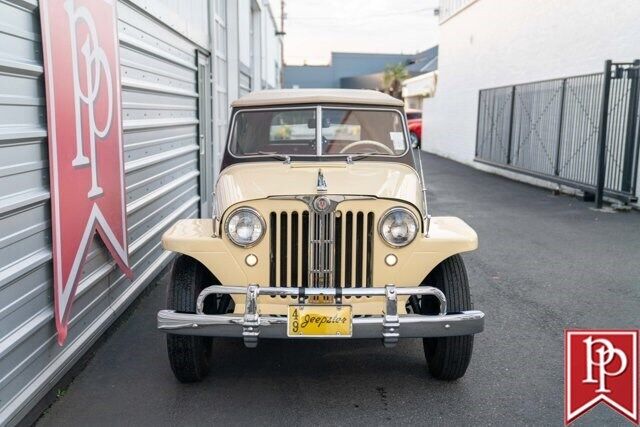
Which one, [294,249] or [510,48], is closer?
[294,249]

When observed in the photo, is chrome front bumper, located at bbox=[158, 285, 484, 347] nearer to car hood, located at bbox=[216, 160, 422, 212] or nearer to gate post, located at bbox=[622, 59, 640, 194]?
car hood, located at bbox=[216, 160, 422, 212]

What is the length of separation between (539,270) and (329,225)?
13.6 feet

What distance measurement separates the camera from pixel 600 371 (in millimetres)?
3256

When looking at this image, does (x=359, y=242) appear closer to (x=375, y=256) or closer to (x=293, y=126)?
(x=375, y=256)

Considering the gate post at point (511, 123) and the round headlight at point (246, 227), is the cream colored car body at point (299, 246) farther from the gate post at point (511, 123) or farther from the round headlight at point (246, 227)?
the gate post at point (511, 123)

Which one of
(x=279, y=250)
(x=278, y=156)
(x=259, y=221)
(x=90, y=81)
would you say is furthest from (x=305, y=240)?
(x=90, y=81)

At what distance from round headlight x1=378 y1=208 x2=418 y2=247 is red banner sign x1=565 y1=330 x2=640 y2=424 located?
102cm

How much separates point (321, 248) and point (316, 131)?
130cm

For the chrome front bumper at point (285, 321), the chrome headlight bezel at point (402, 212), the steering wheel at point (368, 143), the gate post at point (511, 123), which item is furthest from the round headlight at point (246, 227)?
the gate post at point (511, 123)

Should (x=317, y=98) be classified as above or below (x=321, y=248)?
above

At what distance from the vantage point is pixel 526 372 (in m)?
4.25

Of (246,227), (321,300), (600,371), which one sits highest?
(246,227)

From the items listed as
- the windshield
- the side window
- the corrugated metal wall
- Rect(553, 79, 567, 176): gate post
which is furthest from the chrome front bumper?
Rect(553, 79, 567, 176): gate post

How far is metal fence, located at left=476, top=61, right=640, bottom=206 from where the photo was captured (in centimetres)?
1083
